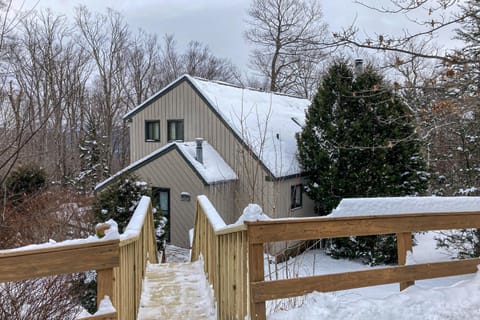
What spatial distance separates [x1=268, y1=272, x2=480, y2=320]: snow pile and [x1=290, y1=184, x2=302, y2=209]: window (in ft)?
30.4

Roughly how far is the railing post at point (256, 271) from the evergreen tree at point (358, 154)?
8.57m

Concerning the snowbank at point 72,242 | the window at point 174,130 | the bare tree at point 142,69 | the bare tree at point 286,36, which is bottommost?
the snowbank at point 72,242

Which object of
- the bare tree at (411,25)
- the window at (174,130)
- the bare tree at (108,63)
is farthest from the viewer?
the bare tree at (108,63)

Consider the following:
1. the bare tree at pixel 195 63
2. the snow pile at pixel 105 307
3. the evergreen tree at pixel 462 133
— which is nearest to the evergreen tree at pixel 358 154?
the evergreen tree at pixel 462 133

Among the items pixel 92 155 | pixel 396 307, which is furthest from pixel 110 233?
pixel 92 155

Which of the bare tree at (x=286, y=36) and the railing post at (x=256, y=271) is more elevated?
the bare tree at (x=286, y=36)

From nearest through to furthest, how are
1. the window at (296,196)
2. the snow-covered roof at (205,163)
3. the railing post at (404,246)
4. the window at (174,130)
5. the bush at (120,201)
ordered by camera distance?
the railing post at (404,246)
the bush at (120,201)
the snow-covered roof at (205,163)
the window at (296,196)
the window at (174,130)

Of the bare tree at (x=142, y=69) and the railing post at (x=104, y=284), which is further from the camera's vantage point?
the bare tree at (x=142, y=69)

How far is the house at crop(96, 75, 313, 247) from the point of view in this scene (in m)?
11.2

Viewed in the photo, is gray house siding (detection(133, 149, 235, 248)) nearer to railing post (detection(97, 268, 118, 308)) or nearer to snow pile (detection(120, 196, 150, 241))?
snow pile (detection(120, 196, 150, 241))

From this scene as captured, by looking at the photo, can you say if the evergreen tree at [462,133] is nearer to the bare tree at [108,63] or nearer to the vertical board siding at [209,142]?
the vertical board siding at [209,142]

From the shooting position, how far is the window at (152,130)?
14.4 meters

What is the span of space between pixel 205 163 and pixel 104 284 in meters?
9.73

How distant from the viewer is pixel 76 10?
21.0m
